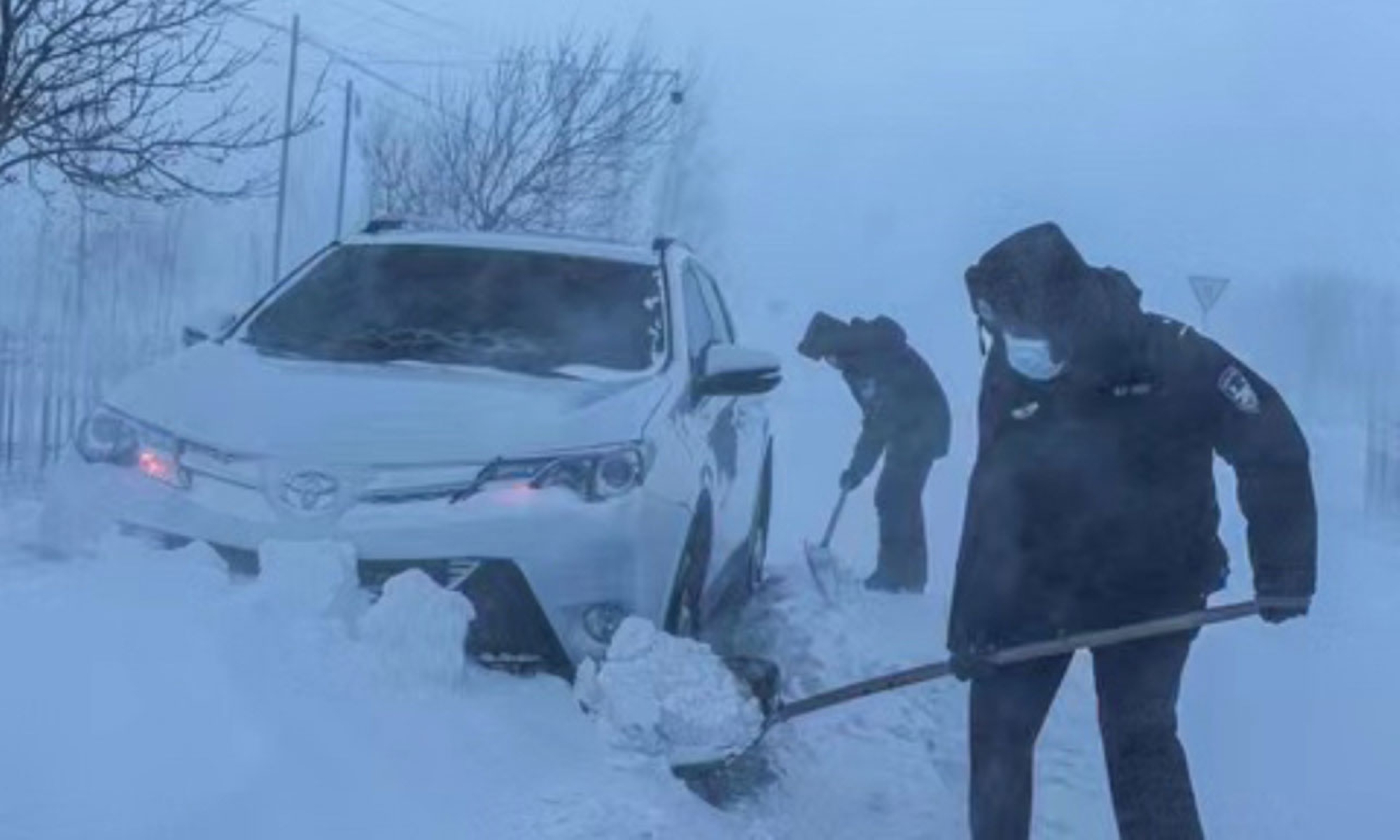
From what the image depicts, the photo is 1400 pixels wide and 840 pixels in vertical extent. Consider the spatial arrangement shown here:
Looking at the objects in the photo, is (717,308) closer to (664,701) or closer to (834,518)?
(834,518)

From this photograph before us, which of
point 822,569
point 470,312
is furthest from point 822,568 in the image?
point 470,312

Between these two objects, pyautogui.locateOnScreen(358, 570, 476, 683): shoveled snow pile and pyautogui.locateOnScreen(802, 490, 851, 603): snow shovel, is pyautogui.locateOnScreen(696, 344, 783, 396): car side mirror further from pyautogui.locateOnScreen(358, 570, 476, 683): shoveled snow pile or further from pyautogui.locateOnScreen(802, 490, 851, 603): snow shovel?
pyautogui.locateOnScreen(802, 490, 851, 603): snow shovel

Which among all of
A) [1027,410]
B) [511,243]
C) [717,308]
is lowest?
[717,308]

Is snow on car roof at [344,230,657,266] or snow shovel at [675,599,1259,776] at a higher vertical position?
snow on car roof at [344,230,657,266]

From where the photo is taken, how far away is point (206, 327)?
6172 mm

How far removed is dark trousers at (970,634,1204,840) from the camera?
4.33 metres

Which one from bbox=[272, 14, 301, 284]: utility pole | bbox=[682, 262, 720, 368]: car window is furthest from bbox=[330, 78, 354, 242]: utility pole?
bbox=[682, 262, 720, 368]: car window

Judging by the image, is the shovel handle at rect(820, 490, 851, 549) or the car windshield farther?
the shovel handle at rect(820, 490, 851, 549)

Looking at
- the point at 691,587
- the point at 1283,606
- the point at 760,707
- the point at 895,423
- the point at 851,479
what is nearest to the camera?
the point at 1283,606

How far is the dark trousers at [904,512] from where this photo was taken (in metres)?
9.69

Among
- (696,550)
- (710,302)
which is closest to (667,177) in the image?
(710,302)

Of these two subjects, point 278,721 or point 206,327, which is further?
point 206,327

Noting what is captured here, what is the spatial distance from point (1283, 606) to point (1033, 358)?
748mm

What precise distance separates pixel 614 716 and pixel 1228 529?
294 inches
